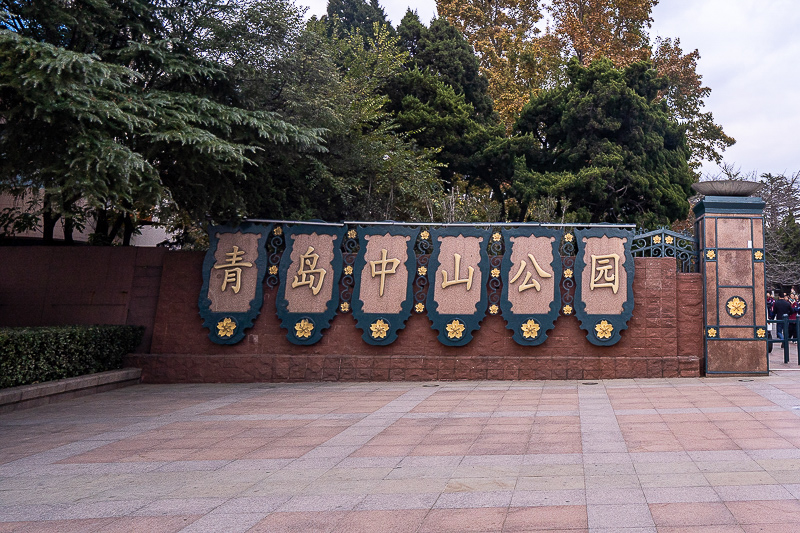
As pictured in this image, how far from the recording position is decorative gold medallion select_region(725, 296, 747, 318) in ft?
32.6

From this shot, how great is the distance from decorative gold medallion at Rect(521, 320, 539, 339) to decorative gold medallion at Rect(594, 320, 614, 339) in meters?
0.88

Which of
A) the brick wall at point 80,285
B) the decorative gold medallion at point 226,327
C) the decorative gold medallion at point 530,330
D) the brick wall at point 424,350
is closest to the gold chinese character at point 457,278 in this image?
the brick wall at point 424,350

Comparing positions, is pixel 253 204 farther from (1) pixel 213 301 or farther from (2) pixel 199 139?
(2) pixel 199 139

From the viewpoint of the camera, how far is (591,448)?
18.3 feet

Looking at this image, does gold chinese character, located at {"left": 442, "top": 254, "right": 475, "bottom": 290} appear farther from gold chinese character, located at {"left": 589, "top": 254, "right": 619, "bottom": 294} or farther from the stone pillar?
the stone pillar

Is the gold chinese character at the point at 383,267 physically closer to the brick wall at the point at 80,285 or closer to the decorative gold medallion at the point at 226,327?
the decorative gold medallion at the point at 226,327

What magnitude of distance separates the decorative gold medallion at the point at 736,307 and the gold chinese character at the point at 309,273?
6.16 meters

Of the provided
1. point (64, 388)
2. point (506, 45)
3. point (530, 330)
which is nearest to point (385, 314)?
point (530, 330)

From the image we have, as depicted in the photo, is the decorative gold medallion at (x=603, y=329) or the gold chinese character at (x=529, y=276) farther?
the gold chinese character at (x=529, y=276)

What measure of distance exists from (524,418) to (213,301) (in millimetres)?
5616

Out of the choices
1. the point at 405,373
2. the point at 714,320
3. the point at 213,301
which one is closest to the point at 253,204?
the point at 213,301

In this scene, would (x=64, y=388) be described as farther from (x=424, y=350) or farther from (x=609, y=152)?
(x=609, y=152)

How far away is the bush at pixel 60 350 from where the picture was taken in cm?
830

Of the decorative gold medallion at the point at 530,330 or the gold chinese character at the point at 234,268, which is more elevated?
the gold chinese character at the point at 234,268
